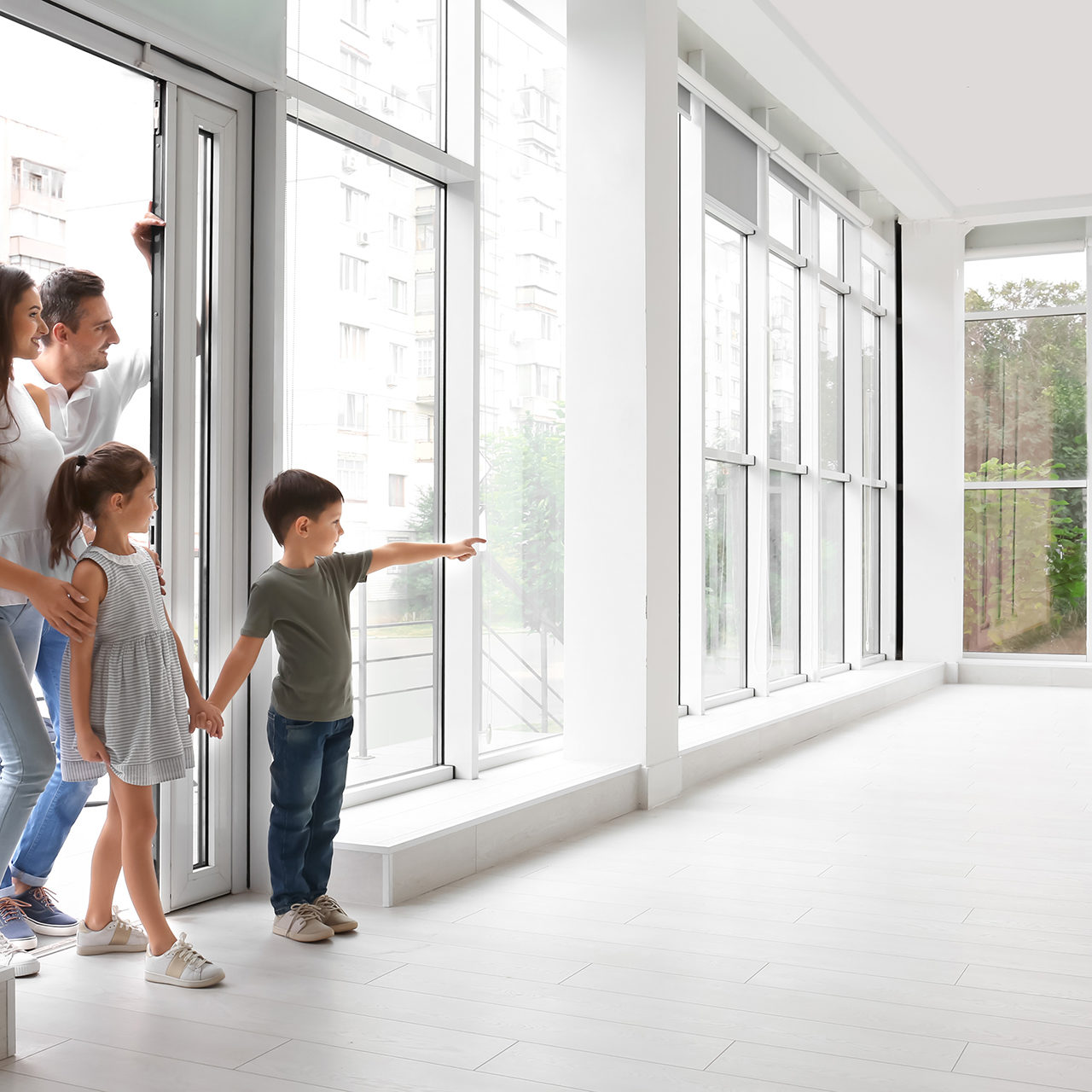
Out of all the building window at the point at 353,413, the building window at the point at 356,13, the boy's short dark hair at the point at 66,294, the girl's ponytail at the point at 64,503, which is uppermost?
the building window at the point at 356,13

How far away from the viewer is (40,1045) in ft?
7.42

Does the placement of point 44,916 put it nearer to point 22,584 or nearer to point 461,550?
point 22,584

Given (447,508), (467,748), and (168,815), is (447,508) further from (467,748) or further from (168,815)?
(168,815)

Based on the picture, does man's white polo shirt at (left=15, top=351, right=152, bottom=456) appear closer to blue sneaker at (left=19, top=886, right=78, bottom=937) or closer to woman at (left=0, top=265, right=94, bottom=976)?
woman at (left=0, top=265, right=94, bottom=976)

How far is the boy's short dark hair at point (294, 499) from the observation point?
2.97 metres

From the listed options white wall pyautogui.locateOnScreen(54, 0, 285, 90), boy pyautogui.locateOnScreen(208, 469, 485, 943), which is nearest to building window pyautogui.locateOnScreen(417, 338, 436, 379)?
white wall pyautogui.locateOnScreen(54, 0, 285, 90)

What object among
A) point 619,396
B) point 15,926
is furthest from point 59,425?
point 619,396

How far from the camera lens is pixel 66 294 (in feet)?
9.04

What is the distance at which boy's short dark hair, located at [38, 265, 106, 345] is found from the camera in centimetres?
276

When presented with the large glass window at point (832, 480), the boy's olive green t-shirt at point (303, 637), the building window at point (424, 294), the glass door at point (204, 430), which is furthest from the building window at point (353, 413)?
the large glass window at point (832, 480)

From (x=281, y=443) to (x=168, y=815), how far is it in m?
1.01

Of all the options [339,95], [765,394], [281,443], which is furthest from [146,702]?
[765,394]

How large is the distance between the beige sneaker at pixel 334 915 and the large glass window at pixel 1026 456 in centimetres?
809

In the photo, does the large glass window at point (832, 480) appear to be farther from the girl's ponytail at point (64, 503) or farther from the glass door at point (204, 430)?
the girl's ponytail at point (64, 503)
